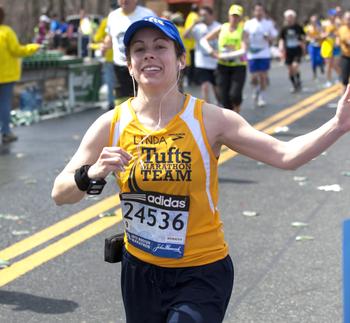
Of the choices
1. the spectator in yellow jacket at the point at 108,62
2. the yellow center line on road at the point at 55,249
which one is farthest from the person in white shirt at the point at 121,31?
the spectator in yellow jacket at the point at 108,62

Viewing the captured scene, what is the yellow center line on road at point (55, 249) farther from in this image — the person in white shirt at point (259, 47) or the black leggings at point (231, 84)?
the person in white shirt at point (259, 47)

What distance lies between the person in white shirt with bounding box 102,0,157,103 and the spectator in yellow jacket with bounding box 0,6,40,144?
7.21ft

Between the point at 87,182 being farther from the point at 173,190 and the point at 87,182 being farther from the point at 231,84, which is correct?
the point at 231,84

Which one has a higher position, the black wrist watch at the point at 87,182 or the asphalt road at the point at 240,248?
the black wrist watch at the point at 87,182

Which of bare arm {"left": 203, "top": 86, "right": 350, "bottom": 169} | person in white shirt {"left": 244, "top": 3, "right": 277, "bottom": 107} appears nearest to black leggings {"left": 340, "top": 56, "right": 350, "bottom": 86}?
person in white shirt {"left": 244, "top": 3, "right": 277, "bottom": 107}

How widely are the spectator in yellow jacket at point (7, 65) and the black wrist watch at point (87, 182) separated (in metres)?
9.13

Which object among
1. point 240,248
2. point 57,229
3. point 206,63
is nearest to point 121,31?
point 57,229

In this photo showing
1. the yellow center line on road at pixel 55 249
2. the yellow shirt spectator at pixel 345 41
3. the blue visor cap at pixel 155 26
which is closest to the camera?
the blue visor cap at pixel 155 26

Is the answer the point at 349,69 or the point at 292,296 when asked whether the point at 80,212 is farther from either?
the point at 349,69

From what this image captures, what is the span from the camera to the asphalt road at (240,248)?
18.1 feet

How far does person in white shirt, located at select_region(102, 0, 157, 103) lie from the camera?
9930mm

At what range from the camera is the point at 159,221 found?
355cm

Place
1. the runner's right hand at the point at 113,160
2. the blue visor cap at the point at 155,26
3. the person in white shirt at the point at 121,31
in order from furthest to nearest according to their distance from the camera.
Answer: the person in white shirt at the point at 121,31, the blue visor cap at the point at 155,26, the runner's right hand at the point at 113,160

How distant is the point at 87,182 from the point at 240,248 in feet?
11.8
